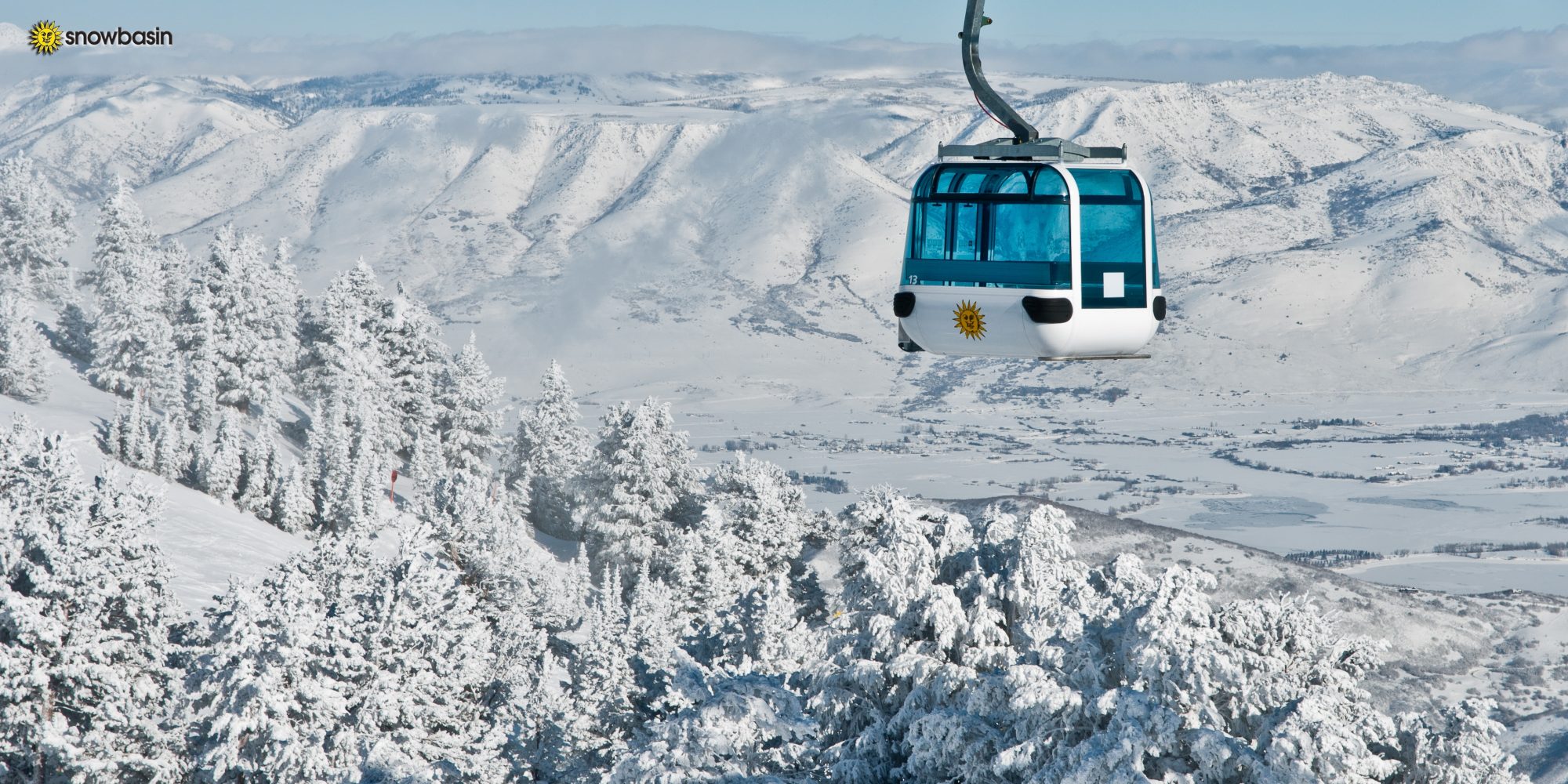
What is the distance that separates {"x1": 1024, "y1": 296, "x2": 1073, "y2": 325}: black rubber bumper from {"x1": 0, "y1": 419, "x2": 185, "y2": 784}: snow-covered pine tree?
956 inches

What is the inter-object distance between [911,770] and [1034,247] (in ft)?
36.1

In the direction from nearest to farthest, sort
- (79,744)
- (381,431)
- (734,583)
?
(79,744) < (734,583) < (381,431)

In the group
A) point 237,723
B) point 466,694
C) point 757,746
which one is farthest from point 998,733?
point 466,694

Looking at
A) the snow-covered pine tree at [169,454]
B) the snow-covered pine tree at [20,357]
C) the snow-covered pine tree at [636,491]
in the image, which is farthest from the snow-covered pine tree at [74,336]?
the snow-covered pine tree at [636,491]

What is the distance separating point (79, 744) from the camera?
111 feet

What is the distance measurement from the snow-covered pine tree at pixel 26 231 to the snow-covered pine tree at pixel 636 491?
59400mm

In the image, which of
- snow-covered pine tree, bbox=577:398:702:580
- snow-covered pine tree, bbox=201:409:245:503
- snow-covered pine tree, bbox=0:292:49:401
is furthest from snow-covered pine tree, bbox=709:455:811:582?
snow-covered pine tree, bbox=0:292:49:401

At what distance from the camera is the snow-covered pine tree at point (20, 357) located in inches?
3034

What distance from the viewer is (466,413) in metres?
93.8

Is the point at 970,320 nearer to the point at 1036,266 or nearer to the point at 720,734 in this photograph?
the point at 1036,266

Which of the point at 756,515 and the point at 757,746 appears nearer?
the point at 757,746

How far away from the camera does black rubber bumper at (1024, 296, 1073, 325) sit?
720 inches

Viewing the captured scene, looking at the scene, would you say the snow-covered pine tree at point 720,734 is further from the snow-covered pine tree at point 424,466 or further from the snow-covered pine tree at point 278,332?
the snow-covered pine tree at point 278,332

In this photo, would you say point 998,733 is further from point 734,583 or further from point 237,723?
point 734,583
